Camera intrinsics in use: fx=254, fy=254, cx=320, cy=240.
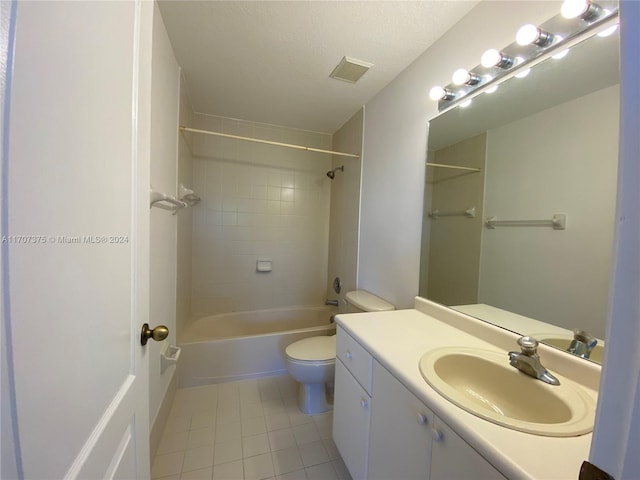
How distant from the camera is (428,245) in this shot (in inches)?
59.6

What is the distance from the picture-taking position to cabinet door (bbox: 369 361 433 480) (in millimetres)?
738

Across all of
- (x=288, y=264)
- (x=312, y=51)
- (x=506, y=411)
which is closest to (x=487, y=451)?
(x=506, y=411)

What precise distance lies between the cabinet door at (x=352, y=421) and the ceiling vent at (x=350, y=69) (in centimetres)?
178

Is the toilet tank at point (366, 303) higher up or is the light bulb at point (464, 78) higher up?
the light bulb at point (464, 78)

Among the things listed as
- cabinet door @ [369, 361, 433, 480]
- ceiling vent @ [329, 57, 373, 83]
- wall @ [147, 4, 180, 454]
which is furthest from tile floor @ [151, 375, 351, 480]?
ceiling vent @ [329, 57, 373, 83]

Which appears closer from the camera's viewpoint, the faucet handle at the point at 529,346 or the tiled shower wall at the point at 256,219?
the faucet handle at the point at 529,346

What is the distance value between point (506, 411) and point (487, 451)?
1.39 feet

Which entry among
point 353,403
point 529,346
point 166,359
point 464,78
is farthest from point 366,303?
point 464,78

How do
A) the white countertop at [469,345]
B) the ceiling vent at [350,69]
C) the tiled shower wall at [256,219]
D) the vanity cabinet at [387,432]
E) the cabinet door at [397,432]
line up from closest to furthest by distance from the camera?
the white countertop at [469,345], the vanity cabinet at [387,432], the cabinet door at [397,432], the ceiling vent at [350,69], the tiled shower wall at [256,219]

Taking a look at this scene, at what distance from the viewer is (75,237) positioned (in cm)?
44

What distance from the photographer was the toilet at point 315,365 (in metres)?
1.69

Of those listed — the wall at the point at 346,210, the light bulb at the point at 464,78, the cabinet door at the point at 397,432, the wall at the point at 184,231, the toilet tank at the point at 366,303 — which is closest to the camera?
the cabinet door at the point at 397,432

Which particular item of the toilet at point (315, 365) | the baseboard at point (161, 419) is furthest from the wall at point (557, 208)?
the baseboard at point (161, 419)

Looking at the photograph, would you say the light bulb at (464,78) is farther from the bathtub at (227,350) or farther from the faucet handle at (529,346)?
the bathtub at (227,350)
